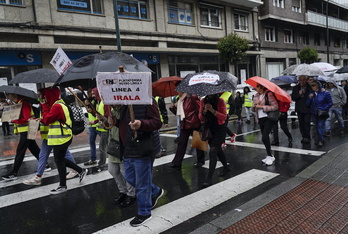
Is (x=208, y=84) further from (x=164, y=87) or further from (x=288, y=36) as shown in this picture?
(x=288, y=36)

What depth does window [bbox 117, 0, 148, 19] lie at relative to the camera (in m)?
16.0

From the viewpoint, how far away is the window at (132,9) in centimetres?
1605

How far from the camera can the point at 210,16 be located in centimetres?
2088

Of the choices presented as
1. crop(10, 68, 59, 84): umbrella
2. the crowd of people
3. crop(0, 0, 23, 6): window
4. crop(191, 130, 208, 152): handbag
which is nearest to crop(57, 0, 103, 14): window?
crop(0, 0, 23, 6): window

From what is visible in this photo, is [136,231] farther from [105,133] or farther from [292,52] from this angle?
[292,52]

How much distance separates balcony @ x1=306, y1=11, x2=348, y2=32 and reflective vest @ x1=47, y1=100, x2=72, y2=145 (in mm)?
29660

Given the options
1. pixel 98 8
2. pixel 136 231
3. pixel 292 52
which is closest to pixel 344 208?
pixel 136 231

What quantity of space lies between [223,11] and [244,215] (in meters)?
20.9

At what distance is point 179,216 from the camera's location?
345cm

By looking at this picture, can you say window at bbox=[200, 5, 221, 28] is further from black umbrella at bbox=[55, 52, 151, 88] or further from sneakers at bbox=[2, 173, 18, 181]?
black umbrella at bbox=[55, 52, 151, 88]

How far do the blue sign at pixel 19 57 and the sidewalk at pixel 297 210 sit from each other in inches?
516

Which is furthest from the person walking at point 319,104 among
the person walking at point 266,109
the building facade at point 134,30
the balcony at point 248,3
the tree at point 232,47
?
the balcony at point 248,3

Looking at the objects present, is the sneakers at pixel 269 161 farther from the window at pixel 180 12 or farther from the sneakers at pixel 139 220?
the window at pixel 180 12

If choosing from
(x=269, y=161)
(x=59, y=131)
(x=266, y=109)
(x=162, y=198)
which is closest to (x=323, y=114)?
(x=266, y=109)
